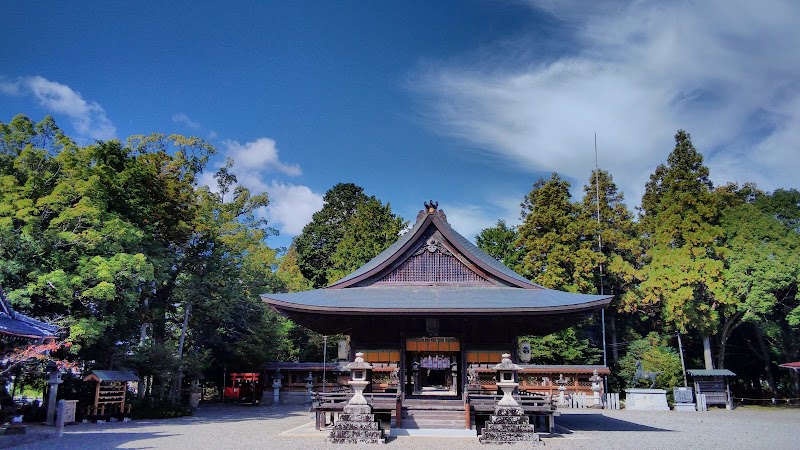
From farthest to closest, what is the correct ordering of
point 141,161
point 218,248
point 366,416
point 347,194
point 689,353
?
1. point 347,194
2. point 689,353
3. point 218,248
4. point 141,161
5. point 366,416

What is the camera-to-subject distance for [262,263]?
34812 mm

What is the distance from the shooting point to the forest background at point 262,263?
20.0m

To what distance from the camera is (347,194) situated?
185ft

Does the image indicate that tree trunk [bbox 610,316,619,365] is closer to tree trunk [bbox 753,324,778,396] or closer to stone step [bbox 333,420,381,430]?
tree trunk [bbox 753,324,778,396]

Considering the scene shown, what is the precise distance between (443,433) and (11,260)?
15262mm

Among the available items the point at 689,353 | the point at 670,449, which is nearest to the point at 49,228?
the point at 670,449

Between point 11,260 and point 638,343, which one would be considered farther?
point 638,343

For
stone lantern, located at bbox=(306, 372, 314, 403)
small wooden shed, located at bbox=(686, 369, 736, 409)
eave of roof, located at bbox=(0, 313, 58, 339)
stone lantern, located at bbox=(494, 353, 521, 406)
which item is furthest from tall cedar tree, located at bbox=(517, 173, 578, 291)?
eave of roof, located at bbox=(0, 313, 58, 339)

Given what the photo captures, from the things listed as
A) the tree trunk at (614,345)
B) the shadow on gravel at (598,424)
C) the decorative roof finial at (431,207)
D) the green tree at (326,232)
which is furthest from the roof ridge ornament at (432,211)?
the green tree at (326,232)

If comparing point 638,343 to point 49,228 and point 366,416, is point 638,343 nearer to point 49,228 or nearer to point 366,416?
point 366,416

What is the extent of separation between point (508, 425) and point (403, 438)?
118 inches

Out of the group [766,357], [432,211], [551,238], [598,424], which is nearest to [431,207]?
[432,211]

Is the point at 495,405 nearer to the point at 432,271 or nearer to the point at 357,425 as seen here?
the point at 357,425

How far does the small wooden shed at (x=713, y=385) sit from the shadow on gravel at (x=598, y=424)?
1045 cm
